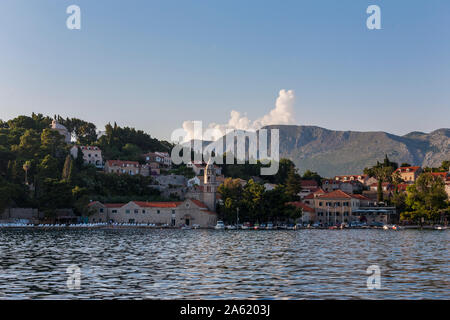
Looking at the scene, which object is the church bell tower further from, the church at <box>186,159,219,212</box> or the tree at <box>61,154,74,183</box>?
the tree at <box>61,154,74,183</box>

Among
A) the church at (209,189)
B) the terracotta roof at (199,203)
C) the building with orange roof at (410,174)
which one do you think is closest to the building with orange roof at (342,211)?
the church at (209,189)

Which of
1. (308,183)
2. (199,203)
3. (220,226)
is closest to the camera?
(220,226)

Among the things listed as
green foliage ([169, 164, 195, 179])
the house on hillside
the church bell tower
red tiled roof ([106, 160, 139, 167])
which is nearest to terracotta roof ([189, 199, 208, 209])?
the church bell tower

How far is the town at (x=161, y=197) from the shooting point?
124 meters

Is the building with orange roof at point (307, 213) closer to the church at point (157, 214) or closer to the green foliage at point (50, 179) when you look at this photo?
the church at point (157, 214)

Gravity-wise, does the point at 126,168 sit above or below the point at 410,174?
above

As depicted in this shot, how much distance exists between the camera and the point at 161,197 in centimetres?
14812

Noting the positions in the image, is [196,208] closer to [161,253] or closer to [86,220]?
[86,220]

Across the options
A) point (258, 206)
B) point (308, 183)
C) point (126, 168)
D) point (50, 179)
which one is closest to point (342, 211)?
point (258, 206)

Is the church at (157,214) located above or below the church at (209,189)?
below

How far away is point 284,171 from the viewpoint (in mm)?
188125

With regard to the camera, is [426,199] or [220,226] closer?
[220,226]

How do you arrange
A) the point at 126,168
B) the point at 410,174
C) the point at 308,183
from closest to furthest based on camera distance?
the point at 126,168, the point at 308,183, the point at 410,174

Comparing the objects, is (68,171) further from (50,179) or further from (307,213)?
(307,213)
